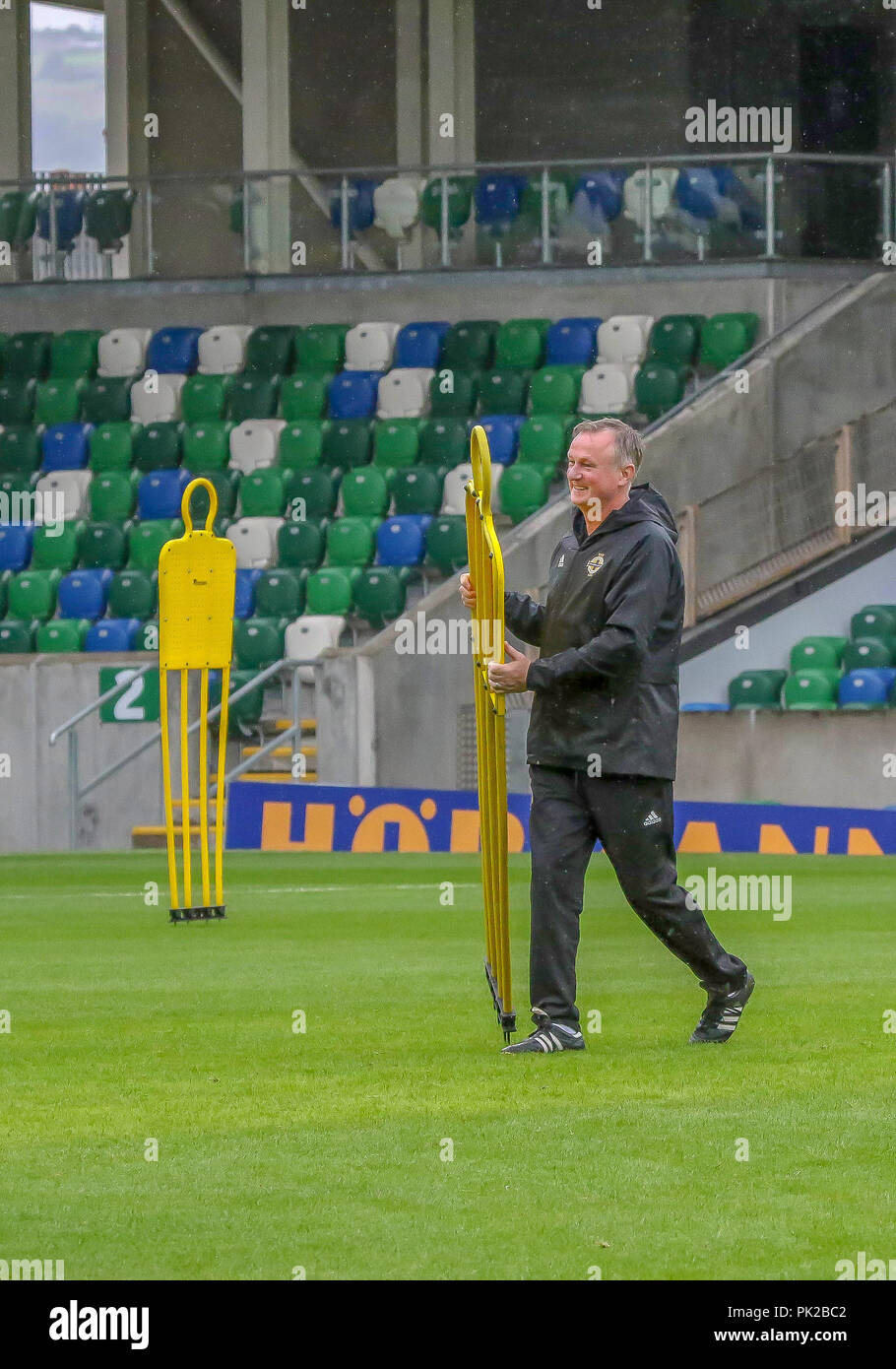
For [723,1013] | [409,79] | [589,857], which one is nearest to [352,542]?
[409,79]

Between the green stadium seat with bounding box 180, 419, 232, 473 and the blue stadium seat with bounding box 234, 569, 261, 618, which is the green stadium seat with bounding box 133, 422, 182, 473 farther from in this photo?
the blue stadium seat with bounding box 234, 569, 261, 618

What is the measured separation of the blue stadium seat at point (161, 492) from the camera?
28828 millimetres

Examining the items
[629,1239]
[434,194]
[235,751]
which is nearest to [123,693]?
[235,751]

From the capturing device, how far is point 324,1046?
8.45 metres

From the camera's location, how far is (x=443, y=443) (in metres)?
27.9

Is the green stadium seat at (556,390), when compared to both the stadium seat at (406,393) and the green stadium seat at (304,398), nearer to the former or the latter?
the stadium seat at (406,393)

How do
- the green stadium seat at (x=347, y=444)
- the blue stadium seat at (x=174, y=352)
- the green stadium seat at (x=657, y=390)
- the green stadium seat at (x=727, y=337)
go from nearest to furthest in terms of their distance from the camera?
1. the green stadium seat at (x=657, y=390)
2. the green stadium seat at (x=727, y=337)
3. the green stadium seat at (x=347, y=444)
4. the blue stadium seat at (x=174, y=352)

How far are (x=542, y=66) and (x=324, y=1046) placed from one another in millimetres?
27727

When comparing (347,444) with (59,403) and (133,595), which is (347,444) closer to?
(133,595)

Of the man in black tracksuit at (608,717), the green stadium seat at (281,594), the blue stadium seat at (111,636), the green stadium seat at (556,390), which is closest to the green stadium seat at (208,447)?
the green stadium seat at (281,594)

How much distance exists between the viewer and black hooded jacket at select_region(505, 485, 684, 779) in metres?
7.54

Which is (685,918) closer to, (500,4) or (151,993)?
(151,993)

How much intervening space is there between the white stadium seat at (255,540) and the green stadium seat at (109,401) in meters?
3.19

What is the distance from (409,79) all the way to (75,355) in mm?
7090
